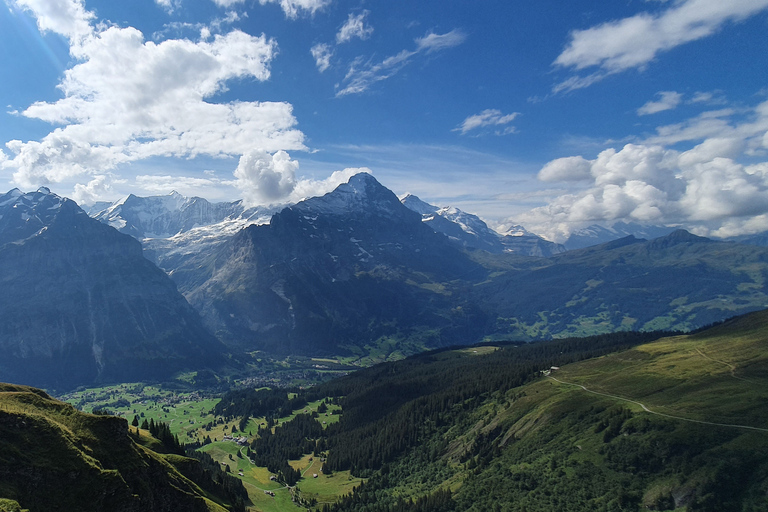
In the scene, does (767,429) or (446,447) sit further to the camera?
(446,447)

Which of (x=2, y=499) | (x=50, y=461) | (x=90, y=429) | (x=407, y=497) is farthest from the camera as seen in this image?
(x=407, y=497)

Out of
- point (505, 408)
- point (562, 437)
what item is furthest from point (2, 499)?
point (505, 408)

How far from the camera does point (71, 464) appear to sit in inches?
2454

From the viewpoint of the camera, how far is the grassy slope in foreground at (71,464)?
58312mm

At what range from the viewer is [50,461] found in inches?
2409

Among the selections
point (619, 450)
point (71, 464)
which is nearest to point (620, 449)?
point (619, 450)

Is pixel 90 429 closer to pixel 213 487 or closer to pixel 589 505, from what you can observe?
pixel 213 487

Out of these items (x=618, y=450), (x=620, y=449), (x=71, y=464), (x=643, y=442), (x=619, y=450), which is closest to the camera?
(x=71, y=464)

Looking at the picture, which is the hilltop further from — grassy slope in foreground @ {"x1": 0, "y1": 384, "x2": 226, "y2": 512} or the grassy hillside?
grassy slope in foreground @ {"x1": 0, "y1": 384, "x2": 226, "y2": 512}

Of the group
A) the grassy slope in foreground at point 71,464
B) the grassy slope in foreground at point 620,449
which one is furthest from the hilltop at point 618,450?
the grassy slope in foreground at point 71,464

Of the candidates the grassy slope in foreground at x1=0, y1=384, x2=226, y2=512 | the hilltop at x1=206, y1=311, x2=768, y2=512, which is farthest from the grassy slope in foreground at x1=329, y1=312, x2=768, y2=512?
the grassy slope in foreground at x1=0, y1=384, x2=226, y2=512

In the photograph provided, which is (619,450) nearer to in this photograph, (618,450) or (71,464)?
(618,450)

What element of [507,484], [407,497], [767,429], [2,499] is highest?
[2,499]

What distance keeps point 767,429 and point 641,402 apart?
39.6m
